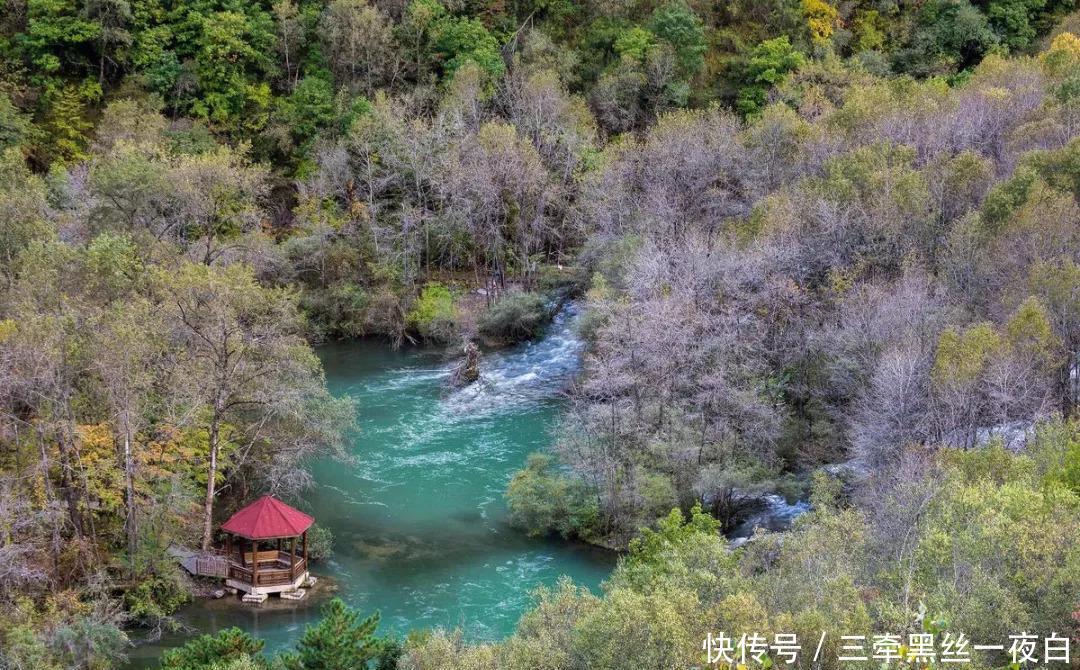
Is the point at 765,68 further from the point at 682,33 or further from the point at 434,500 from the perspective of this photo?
the point at 434,500

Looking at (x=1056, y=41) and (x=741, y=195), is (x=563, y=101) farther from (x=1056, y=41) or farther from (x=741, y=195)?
(x=1056, y=41)

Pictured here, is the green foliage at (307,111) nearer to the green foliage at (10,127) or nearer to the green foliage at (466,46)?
the green foliage at (466,46)

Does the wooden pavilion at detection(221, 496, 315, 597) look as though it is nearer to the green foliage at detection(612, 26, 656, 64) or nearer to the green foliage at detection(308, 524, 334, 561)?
the green foliage at detection(308, 524, 334, 561)

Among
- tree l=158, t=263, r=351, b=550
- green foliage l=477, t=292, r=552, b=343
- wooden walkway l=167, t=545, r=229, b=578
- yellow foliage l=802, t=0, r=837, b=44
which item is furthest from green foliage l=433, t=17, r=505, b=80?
wooden walkway l=167, t=545, r=229, b=578

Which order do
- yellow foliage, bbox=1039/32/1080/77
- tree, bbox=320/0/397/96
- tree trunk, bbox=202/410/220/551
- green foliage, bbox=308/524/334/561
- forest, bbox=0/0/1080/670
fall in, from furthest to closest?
tree, bbox=320/0/397/96 < yellow foliage, bbox=1039/32/1080/77 < green foliage, bbox=308/524/334/561 < tree trunk, bbox=202/410/220/551 < forest, bbox=0/0/1080/670

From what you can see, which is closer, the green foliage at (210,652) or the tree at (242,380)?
the green foliage at (210,652)

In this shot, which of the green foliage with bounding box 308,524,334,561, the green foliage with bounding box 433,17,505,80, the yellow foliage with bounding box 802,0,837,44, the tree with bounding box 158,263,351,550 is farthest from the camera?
the yellow foliage with bounding box 802,0,837,44

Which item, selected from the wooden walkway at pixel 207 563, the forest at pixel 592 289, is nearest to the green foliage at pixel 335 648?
the forest at pixel 592 289

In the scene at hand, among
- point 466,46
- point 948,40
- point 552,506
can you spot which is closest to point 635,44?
point 466,46
